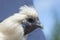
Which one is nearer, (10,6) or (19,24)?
(19,24)

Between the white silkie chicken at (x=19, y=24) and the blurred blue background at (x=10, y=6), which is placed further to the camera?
the blurred blue background at (x=10, y=6)

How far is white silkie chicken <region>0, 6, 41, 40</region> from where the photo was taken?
938 mm

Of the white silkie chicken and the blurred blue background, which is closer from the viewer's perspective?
the white silkie chicken

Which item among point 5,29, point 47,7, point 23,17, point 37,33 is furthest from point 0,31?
point 47,7

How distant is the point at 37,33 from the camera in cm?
127

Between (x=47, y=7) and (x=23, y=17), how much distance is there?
52 centimetres

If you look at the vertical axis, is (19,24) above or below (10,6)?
below

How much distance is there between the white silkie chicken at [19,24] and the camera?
0.94 meters

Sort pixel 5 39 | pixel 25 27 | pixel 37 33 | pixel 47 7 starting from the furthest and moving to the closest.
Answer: pixel 47 7
pixel 37 33
pixel 25 27
pixel 5 39

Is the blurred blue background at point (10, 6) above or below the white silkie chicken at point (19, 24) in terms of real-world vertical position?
above

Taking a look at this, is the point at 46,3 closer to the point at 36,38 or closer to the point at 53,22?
Answer: the point at 53,22

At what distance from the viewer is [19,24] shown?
0.98m

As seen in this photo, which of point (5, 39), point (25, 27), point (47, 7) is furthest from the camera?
point (47, 7)

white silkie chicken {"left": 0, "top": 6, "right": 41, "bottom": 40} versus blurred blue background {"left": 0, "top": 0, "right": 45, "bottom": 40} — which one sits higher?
blurred blue background {"left": 0, "top": 0, "right": 45, "bottom": 40}
